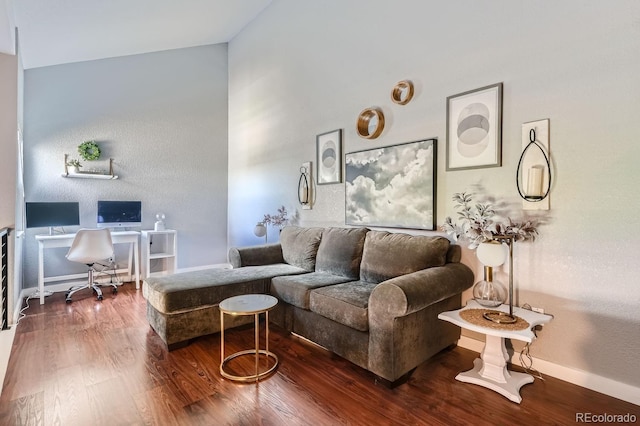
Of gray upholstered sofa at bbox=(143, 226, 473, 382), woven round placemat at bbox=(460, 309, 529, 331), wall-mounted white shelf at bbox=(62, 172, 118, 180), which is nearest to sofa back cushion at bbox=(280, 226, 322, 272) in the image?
gray upholstered sofa at bbox=(143, 226, 473, 382)

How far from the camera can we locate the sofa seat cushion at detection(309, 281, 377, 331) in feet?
7.05

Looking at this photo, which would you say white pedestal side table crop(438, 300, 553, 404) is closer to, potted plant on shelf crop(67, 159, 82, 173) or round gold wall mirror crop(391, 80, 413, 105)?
round gold wall mirror crop(391, 80, 413, 105)

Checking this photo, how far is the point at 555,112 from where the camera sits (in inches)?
82.9

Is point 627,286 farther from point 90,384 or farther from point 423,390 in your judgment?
point 90,384

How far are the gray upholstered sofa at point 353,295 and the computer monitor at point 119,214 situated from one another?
2.24m

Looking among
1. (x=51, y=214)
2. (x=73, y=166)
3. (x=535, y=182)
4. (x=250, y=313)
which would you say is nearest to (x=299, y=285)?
(x=250, y=313)

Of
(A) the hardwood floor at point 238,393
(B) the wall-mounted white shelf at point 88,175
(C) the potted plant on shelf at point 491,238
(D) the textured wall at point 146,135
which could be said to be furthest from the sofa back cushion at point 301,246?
(B) the wall-mounted white shelf at point 88,175

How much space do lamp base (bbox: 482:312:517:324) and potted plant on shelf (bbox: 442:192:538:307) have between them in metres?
0.07

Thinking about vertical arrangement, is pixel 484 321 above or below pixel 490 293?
below

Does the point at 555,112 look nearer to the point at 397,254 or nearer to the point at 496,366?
the point at 397,254

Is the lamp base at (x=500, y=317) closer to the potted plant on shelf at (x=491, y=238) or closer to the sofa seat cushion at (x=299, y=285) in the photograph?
the potted plant on shelf at (x=491, y=238)

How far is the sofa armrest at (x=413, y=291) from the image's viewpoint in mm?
1926

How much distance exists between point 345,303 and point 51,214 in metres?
3.94

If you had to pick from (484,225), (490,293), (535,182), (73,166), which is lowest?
(490,293)
